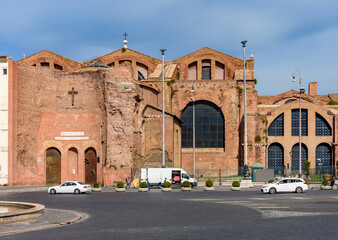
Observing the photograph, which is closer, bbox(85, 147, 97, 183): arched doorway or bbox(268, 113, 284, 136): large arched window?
bbox(85, 147, 97, 183): arched doorway

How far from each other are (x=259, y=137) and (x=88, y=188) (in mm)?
27238

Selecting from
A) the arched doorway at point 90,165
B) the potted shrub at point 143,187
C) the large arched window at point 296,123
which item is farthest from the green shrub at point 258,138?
the potted shrub at point 143,187

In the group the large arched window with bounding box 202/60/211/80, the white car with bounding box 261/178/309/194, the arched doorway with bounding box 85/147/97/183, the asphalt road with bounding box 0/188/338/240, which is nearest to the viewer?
the asphalt road with bounding box 0/188/338/240

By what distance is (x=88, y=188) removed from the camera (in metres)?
34.8

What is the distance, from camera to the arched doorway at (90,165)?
44353mm

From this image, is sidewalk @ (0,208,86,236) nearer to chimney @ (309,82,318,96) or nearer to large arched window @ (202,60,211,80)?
large arched window @ (202,60,211,80)

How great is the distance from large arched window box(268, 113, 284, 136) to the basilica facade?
124mm

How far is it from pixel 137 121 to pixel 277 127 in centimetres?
2039

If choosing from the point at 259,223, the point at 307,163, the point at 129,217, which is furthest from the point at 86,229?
Result: the point at 307,163

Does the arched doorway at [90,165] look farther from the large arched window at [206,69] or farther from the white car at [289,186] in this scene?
the large arched window at [206,69]

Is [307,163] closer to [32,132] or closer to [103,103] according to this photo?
[103,103]

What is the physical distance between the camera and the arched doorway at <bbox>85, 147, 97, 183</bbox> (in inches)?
1746

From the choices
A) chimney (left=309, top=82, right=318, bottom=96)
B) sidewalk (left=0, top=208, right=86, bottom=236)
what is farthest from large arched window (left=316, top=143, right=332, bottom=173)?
sidewalk (left=0, top=208, right=86, bottom=236)

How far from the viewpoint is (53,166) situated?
44625 mm
